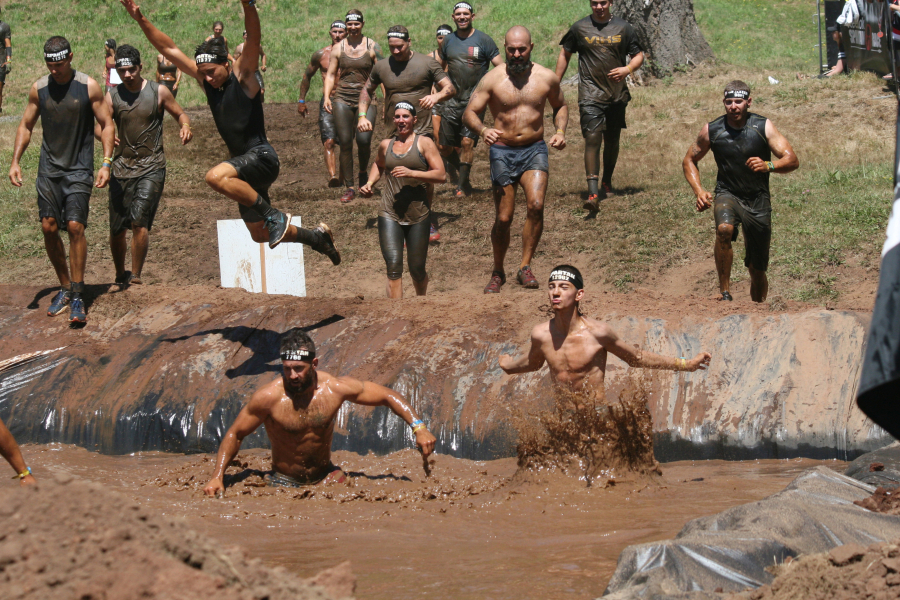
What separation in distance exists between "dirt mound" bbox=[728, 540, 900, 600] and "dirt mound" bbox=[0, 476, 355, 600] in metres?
1.52

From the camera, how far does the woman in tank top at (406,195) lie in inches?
318

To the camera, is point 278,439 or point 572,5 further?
point 572,5

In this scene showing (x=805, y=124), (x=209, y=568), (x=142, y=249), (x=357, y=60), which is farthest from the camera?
(x=805, y=124)

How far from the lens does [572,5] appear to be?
2377cm

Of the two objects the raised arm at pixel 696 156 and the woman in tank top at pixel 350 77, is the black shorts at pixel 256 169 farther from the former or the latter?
the woman in tank top at pixel 350 77

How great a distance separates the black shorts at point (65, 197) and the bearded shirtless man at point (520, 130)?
3.27 meters

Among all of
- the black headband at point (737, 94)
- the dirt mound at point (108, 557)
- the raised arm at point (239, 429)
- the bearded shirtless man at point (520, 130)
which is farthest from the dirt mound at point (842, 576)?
the bearded shirtless man at point (520, 130)

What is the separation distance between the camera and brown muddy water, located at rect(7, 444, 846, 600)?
4.30m

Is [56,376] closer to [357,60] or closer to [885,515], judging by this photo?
[357,60]

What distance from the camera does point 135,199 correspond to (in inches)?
329

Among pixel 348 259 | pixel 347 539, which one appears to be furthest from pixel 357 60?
pixel 347 539

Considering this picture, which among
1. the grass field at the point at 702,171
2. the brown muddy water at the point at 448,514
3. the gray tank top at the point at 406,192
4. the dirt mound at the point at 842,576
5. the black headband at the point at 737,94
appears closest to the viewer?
the dirt mound at the point at 842,576

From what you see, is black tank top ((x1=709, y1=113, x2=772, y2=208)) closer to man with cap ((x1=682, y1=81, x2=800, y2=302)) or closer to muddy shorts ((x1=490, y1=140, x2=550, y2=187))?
man with cap ((x1=682, y1=81, x2=800, y2=302))

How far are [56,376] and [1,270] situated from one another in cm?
480
